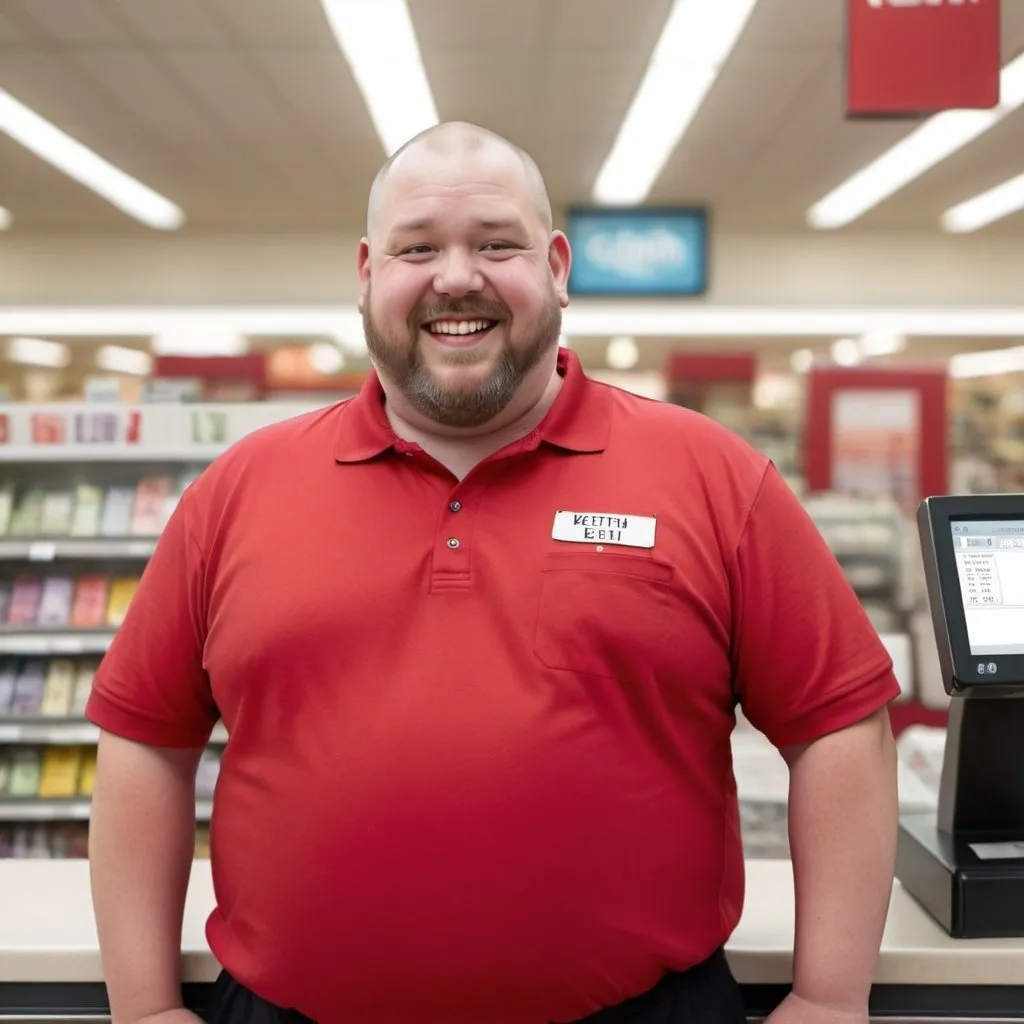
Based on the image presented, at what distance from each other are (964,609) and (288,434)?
0.93 m

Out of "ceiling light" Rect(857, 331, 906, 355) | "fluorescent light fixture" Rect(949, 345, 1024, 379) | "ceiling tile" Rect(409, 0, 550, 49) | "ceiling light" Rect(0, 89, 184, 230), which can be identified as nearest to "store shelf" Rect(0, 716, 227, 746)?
"ceiling tile" Rect(409, 0, 550, 49)

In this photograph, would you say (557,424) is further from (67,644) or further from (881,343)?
(881,343)

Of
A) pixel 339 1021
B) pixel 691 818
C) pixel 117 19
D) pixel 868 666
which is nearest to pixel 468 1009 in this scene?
pixel 339 1021

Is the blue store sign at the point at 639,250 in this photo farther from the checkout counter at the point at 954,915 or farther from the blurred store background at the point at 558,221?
the checkout counter at the point at 954,915

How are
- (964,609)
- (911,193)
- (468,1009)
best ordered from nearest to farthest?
(468,1009) < (964,609) < (911,193)

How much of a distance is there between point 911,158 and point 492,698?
7601 mm

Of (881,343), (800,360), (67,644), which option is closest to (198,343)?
(800,360)

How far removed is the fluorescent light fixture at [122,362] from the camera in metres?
13.9

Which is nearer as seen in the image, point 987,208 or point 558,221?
point 987,208

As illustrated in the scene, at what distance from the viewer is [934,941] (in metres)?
1.50

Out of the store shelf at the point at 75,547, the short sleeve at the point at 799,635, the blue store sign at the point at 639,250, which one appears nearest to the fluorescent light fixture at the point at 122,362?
the blue store sign at the point at 639,250

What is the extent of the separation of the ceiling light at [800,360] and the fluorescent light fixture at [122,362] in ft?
25.2

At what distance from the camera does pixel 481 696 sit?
1.29 metres

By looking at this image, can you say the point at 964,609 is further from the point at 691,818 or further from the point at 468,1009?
the point at 468,1009
